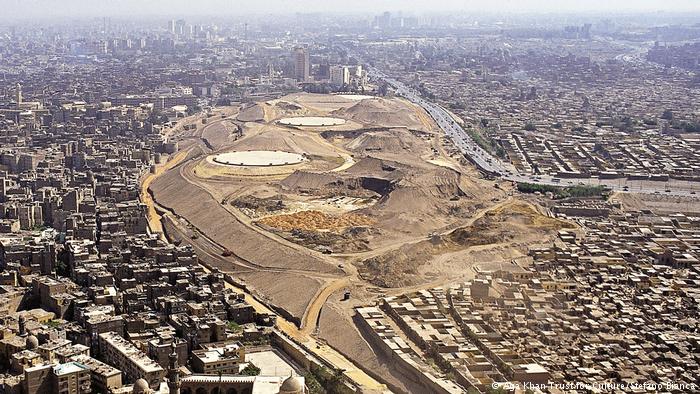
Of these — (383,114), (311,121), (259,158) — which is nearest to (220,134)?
(311,121)

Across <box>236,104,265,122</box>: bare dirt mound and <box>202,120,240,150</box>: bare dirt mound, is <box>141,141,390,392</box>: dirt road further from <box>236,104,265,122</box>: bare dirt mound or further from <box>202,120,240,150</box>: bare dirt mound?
<box>236,104,265,122</box>: bare dirt mound

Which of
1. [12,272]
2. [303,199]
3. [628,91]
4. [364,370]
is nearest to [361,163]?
→ [303,199]

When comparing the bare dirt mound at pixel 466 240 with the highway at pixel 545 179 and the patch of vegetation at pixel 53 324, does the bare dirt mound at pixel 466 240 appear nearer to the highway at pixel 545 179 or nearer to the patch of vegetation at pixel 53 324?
the highway at pixel 545 179

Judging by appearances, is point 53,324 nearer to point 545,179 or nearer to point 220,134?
point 545,179

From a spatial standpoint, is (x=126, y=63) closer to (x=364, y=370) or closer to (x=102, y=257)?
(x=102, y=257)

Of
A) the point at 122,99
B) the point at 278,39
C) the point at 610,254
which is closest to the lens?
the point at 610,254

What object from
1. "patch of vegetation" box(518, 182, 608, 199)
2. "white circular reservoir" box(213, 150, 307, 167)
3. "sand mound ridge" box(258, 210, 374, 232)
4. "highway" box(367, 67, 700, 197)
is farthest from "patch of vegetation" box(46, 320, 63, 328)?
"highway" box(367, 67, 700, 197)
